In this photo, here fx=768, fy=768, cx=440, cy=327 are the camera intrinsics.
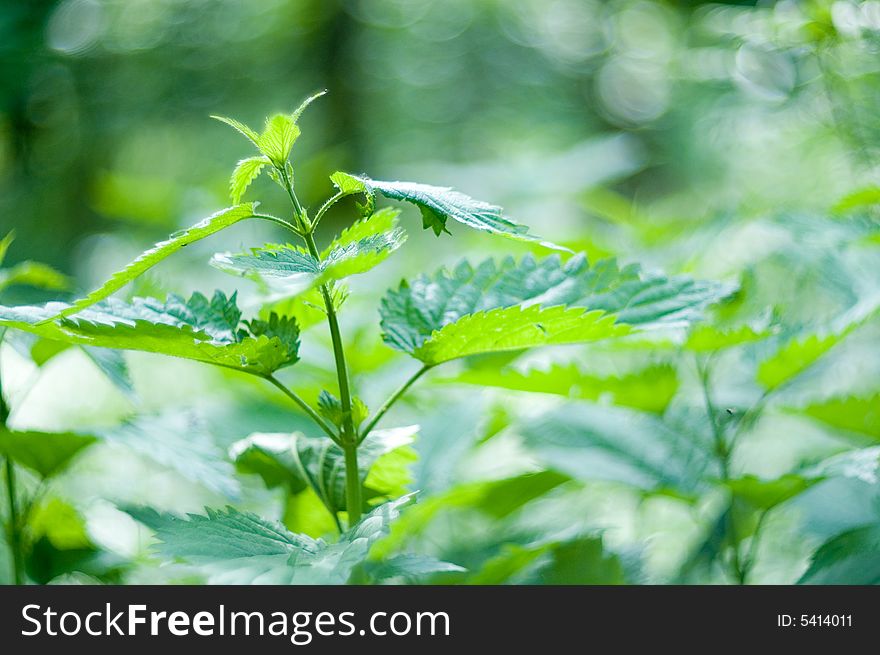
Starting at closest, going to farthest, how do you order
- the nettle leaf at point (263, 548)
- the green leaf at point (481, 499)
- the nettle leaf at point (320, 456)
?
the nettle leaf at point (263, 548) < the nettle leaf at point (320, 456) < the green leaf at point (481, 499)

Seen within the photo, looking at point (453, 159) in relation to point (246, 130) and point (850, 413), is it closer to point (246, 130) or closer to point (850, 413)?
point (850, 413)

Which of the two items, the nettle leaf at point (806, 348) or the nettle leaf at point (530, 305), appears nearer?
the nettle leaf at point (530, 305)

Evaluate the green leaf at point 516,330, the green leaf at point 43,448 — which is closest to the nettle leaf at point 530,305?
the green leaf at point 516,330

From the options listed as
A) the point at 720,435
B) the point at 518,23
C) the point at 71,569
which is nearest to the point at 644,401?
the point at 720,435

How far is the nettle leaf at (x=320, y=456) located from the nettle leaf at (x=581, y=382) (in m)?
0.10

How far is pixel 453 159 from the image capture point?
313 centimetres

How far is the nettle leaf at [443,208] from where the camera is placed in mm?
313

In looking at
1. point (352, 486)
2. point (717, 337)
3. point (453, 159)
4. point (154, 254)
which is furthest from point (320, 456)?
point (453, 159)

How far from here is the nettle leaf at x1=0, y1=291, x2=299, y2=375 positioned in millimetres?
334

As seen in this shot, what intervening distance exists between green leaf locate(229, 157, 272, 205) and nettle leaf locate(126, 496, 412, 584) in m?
0.15

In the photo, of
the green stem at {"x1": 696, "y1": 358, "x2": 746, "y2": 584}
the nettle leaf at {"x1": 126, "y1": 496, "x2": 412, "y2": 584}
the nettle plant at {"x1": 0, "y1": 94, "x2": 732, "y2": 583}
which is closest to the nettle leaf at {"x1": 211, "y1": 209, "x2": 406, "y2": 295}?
the nettle plant at {"x1": 0, "y1": 94, "x2": 732, "y2": 583}

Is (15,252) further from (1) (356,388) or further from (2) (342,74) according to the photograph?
(1) (356,388)

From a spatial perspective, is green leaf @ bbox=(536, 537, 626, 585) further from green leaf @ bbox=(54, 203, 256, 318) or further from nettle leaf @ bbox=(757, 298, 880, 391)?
green leaf @ bbox=(54, 203, 256, 318)

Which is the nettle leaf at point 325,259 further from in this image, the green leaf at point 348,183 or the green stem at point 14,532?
the green stem at point 14,532
